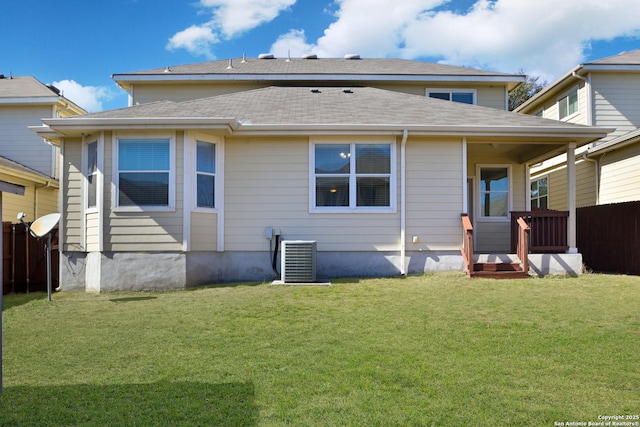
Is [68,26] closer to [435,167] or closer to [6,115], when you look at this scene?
[6,115]

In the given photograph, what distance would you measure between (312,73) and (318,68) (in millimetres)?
852

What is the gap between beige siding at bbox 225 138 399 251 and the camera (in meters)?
9.19

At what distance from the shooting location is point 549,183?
52.7 ft

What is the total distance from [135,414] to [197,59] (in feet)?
51.4

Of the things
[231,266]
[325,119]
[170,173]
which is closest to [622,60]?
[325,119]

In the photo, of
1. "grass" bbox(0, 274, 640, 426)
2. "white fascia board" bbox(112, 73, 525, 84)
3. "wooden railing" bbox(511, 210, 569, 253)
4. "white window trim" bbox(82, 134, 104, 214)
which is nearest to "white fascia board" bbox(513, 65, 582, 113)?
"white fascia board" bbox(112, 73, 525, 84)

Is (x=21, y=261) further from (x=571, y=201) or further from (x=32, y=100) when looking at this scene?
(x=571, y=201)

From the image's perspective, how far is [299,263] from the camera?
8375 millimetres

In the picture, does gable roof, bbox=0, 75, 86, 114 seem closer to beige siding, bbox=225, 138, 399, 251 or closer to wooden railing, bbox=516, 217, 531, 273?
beige siding, bbox=225, 138, 399, 251

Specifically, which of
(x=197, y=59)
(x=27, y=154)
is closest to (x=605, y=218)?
(x=197, y=59)

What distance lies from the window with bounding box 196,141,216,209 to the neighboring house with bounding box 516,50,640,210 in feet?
35.2

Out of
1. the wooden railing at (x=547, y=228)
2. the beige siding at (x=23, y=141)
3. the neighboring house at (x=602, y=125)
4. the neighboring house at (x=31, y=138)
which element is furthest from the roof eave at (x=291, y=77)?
the wooden railing at (x=547, y=228)

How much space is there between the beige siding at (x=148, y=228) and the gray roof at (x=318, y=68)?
612 cm

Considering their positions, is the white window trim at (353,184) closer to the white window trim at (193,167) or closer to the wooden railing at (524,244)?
the white window trim at (193,167)
